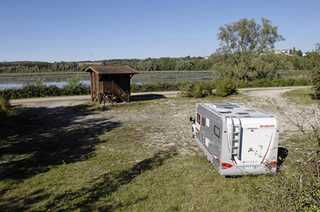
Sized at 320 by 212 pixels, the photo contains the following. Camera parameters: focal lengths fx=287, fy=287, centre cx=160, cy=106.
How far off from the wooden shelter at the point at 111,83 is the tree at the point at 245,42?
22062 mm

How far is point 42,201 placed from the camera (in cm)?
803

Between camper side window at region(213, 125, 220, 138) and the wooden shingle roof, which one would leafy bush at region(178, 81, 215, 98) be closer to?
the wooden shingle roof

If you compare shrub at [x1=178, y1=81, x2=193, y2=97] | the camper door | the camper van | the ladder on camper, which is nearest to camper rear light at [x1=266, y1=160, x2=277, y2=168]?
the camper van

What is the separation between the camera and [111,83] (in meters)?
26.0

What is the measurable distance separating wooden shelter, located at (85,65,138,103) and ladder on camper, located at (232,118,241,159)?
1809 centimetres

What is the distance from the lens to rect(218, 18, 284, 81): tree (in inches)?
1718

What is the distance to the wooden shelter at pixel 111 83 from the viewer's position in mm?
25625

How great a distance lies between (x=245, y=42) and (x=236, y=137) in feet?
129

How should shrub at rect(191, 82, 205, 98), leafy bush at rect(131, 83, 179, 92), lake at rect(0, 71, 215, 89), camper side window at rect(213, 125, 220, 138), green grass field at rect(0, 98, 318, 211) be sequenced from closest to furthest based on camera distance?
green grass field at rect(0, 98, 318, 211)
camper side window at rect(213, 125, 220, 138)
shrub at rect(191, 82, 205, 98)
leafy bush at rect(131, 83, 179, 92)
lake at rect(0, 71, 215, 89)

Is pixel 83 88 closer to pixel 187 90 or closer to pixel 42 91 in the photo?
pixel 42 91

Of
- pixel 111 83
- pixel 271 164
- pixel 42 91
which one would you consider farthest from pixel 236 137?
pixel 42 91

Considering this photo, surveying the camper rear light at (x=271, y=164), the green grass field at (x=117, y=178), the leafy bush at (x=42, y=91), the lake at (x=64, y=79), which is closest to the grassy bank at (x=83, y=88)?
the leafy bush at (x=42, y=91)

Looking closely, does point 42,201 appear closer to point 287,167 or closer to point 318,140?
point 318,140

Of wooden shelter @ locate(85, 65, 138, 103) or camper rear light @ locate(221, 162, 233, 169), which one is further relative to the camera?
wooden shelter @ locate(85, 65, 138, 103)
